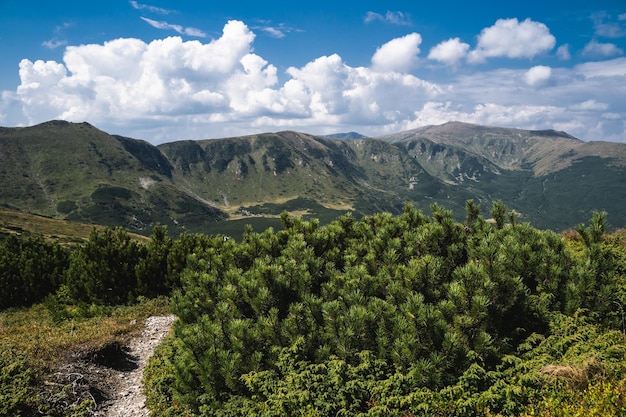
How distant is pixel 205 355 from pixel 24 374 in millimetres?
7826

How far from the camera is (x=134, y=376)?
16891 mm

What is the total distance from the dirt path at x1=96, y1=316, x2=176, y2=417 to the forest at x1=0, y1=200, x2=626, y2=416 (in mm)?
723

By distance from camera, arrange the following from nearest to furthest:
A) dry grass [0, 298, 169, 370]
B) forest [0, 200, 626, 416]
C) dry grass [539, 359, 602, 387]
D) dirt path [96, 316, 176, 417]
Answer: dry grass [539, 359, 602, 387]
forest [0, 200, 626, 416]
dirt path [96, 316, 176, 417]
dry grass [0, 298, 169, 370]

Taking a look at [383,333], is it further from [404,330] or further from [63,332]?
[63,332]

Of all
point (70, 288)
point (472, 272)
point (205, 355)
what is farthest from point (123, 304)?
point (472, 272)

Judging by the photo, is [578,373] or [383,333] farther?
[383,333]

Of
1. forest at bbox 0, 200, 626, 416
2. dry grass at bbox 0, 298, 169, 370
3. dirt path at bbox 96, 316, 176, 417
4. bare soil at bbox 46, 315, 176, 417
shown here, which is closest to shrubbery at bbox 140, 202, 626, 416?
forest at bbox 0, 200, 626, 416

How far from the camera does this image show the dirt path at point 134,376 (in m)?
13.9

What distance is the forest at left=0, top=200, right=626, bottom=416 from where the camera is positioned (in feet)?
28.0

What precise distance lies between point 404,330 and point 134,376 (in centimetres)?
1357

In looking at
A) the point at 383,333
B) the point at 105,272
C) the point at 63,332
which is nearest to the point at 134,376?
the point at 63,332

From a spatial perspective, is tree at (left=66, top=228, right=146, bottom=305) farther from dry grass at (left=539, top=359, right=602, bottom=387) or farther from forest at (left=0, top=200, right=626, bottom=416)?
dry grass at (left=539, top=359, right=602, bottom=387)

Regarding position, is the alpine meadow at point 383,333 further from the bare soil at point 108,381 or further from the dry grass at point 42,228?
the dry grass at point 42,228

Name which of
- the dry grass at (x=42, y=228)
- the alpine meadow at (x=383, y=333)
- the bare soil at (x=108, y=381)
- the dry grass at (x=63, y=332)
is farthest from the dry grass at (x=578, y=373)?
the dry grass at (x=42, y=228)
